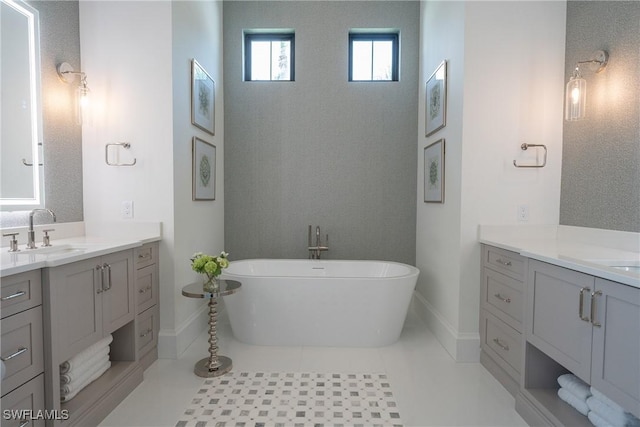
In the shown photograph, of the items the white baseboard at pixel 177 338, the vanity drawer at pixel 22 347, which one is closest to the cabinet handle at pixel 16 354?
the vanity drawer at pixel 22 347

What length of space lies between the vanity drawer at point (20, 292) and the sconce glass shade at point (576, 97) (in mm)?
2963

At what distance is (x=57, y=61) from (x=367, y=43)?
2.86 m

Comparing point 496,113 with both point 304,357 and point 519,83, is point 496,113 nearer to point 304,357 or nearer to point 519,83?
point 519,83

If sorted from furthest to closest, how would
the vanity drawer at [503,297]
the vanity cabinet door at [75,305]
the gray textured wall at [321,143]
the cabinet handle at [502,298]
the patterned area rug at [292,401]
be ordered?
the gray textured wall at [321,143]
the cabinet handle at [502,298]
the vanity drawer at [503,297]
the patterned area rug at [292,401]
the vanity cabinet door at [75,305]

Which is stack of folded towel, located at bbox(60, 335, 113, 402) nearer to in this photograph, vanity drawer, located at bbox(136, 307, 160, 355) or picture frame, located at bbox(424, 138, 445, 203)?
vanity drawer, located at bbox(136, 307, 160, 355)

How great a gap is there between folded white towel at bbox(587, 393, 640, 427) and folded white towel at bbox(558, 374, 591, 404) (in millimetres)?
54

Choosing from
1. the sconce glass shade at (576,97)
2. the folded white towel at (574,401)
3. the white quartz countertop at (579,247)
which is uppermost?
the sconce glass shade at (576,97)

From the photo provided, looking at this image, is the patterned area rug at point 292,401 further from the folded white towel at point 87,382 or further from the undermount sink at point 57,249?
the undermount sink at point 57,249

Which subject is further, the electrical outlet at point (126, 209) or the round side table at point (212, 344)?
the electrical outlet at point (126, 209)

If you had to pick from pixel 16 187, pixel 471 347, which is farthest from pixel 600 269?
pixel 16 187

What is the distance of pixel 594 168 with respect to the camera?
2.19 m

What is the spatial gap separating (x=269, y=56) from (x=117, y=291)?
2.89 m

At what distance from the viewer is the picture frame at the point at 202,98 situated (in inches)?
111

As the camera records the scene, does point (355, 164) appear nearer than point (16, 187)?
No
